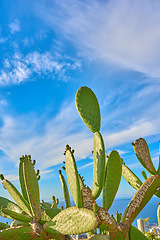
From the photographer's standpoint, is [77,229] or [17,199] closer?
[77,229]

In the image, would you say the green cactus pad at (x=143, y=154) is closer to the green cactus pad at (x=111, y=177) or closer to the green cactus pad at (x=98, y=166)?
the green cactus pad at (x=111, y=177)

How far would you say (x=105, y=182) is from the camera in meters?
1.73

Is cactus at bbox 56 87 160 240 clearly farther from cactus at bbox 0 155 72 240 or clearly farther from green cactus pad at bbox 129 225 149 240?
cactus at bbox 0 155 72 240

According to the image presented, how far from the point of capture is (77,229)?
139cm

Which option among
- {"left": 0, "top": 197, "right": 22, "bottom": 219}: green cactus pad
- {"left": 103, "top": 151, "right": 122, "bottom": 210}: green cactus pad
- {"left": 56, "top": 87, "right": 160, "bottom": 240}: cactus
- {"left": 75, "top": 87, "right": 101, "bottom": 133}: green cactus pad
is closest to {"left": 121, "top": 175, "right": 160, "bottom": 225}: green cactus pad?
{"left": 56, "top": 87, "right": 160, "bottom": 240}: cactus

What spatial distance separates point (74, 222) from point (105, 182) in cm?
42

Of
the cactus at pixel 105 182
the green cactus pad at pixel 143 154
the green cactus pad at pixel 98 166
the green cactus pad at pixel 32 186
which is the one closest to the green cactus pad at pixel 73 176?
the cactus at pixel 105 182

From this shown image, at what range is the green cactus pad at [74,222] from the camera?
4.41 feet

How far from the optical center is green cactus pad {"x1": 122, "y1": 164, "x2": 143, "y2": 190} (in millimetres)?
2195

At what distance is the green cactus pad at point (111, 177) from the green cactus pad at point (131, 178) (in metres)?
0.54

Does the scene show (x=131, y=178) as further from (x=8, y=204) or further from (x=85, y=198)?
(x=8, y=204)

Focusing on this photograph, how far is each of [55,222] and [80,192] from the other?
0.28 meters

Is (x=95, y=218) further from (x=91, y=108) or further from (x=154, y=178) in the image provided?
(x=91, y=108)

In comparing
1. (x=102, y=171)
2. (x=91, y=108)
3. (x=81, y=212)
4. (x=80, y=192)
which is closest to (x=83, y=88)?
(x=91, y=108)
